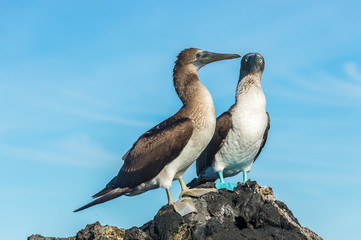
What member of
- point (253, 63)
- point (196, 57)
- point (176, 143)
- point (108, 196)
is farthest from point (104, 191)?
point (253, 63)

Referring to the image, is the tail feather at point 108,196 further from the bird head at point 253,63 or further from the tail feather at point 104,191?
the bird head at point 253,63

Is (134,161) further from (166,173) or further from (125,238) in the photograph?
(125,238)

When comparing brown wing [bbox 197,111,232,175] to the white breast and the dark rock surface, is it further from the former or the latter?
the dark rock surface

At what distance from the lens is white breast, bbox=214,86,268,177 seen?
12773mm

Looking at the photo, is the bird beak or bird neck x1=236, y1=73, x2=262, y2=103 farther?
bird neck x1=236, y1=73, x2=262, y2=103

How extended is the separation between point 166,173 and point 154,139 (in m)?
0.75

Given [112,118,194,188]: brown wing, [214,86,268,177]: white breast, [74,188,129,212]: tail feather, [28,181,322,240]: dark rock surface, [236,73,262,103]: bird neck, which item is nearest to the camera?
[28,181,322,240]: dark rock surface

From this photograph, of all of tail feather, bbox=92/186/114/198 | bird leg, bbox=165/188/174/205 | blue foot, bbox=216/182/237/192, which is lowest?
bird leg, bbox=165/188/174/205

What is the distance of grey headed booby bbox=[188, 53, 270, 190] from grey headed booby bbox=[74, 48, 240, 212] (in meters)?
1.72

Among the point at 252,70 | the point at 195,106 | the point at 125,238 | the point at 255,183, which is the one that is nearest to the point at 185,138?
the point at 195,106

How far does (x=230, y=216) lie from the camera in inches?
389

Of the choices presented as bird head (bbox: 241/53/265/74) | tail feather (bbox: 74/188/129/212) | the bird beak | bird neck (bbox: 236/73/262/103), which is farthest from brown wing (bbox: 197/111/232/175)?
tail feather (bbox: 74/188/129/212)

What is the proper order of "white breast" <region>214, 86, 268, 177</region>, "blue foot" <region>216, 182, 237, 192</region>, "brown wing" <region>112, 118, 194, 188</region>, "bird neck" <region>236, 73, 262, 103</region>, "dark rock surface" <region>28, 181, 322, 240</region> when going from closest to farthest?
1. "dark rock surface" <region>28, 181, 322, 240</region>
2. "brown wing" <region>112, 118, 194, 188</region>
3. "blue foot" <region>216, 182, 237, 192</region>
4. "white breast" <region>214, 86, 268, 177</region>
5. "bird neck" <region>236, 73, 262, 103</region>

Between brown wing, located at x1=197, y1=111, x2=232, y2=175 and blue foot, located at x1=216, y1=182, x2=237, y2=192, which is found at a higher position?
brown wing, located at x1=197, y1=111, x2=232, y2=175
